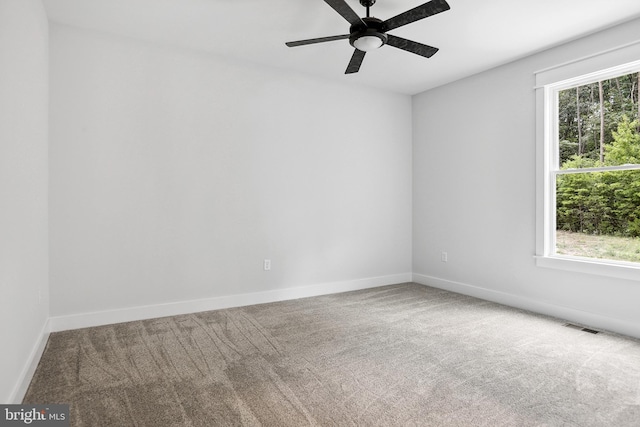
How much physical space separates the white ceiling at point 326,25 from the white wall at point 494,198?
0.35m

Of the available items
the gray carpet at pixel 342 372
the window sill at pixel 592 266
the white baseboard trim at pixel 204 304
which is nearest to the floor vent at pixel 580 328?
the gray carpet at pixel 342 372

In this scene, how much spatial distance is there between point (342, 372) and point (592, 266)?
2.59 meters

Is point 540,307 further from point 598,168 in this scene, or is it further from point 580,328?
point 598,168

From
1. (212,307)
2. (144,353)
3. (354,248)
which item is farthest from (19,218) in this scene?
(354,248)

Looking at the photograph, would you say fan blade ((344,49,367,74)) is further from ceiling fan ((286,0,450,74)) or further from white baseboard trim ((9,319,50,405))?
white baseboard trim ((9,319,50,405))

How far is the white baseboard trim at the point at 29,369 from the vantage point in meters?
2.01

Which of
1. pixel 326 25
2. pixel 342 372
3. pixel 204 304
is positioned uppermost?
pixel 326 25

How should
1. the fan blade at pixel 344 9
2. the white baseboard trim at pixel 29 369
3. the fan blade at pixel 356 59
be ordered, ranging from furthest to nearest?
the fan blade at pixel 356 59, the fan blade at pixel 344 9, the white baseboard trim at pixel 29 369

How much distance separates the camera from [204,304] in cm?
380

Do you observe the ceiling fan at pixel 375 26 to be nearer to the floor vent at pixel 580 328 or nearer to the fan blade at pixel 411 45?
the fan blade at pixel 411 45

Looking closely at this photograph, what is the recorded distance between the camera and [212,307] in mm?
3838

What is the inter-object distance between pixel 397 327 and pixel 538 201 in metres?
1.99

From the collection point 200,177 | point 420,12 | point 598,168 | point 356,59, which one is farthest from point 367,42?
point 598,168

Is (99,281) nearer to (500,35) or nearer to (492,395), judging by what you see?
(492,395)
